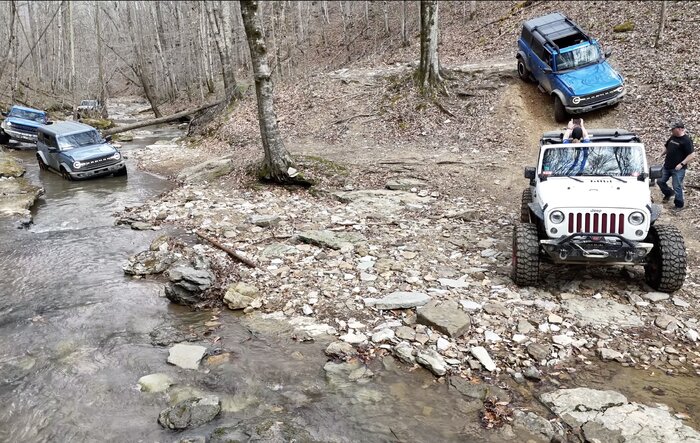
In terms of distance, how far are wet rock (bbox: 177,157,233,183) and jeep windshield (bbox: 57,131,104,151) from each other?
3.58 m

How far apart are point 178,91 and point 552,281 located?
48352 millimetres

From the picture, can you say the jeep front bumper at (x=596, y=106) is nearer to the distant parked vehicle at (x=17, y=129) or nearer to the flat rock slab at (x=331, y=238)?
the flat rock slab at (x=331, y=238)

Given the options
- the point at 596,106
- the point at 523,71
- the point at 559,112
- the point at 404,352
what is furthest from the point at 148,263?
the point at 523,71

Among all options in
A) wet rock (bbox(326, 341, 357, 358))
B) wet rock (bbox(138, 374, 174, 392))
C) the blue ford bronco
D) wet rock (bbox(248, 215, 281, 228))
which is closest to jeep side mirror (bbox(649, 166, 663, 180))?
wet rock (bbox(326, 341, 357, 358))

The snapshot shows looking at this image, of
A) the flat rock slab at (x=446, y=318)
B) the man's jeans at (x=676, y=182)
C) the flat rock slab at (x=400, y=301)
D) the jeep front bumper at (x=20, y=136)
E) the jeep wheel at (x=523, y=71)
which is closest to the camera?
the flat rock slab at (x=446, y=318)

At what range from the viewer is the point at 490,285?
6.78 m

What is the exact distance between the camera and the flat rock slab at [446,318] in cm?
565

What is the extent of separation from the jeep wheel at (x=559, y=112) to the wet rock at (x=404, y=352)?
11.6 meters

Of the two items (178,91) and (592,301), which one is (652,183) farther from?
(178,91)

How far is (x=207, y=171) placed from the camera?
558 inches

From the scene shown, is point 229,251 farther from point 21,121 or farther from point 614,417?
point 21,121

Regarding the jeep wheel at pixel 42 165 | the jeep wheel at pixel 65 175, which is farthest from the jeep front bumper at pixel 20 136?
the jeep wheel at pixel 65 175

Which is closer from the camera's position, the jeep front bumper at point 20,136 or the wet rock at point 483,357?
the wet rock at point 483,357

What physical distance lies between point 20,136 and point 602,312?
2456cm
